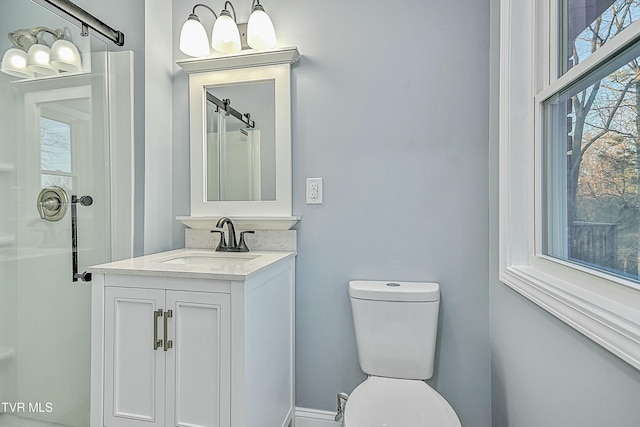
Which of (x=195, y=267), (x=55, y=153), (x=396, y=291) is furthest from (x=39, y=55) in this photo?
(x=396, y=291)

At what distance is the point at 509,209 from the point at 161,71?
1.74 meters

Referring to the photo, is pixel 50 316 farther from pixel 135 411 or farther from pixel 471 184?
pixel 471 184

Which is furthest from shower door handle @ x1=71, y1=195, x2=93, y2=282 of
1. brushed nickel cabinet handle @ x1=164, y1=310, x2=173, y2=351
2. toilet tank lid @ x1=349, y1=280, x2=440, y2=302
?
toilet tank lid @ x1=349, y1=280, x2=440, y2=302

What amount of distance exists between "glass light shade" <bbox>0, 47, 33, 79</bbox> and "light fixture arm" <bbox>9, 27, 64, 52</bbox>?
3 centimetres

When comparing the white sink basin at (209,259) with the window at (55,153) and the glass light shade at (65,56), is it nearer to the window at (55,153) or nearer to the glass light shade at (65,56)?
the window at (55,153)

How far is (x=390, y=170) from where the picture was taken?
151cm

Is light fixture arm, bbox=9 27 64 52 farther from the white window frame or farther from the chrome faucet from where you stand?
the white window frame

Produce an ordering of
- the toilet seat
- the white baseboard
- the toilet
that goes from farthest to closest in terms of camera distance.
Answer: the white baseboard
the toilet
the toilet seat

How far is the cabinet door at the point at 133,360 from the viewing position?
Answer: 115cm

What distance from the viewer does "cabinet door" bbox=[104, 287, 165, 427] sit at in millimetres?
1147

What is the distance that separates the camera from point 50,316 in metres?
1.68

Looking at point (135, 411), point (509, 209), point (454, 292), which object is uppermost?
point (509, 209)

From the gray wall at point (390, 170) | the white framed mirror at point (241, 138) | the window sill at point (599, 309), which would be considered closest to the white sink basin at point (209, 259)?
the white framed mirror at point (241, 138)

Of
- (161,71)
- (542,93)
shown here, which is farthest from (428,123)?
(161,71)
